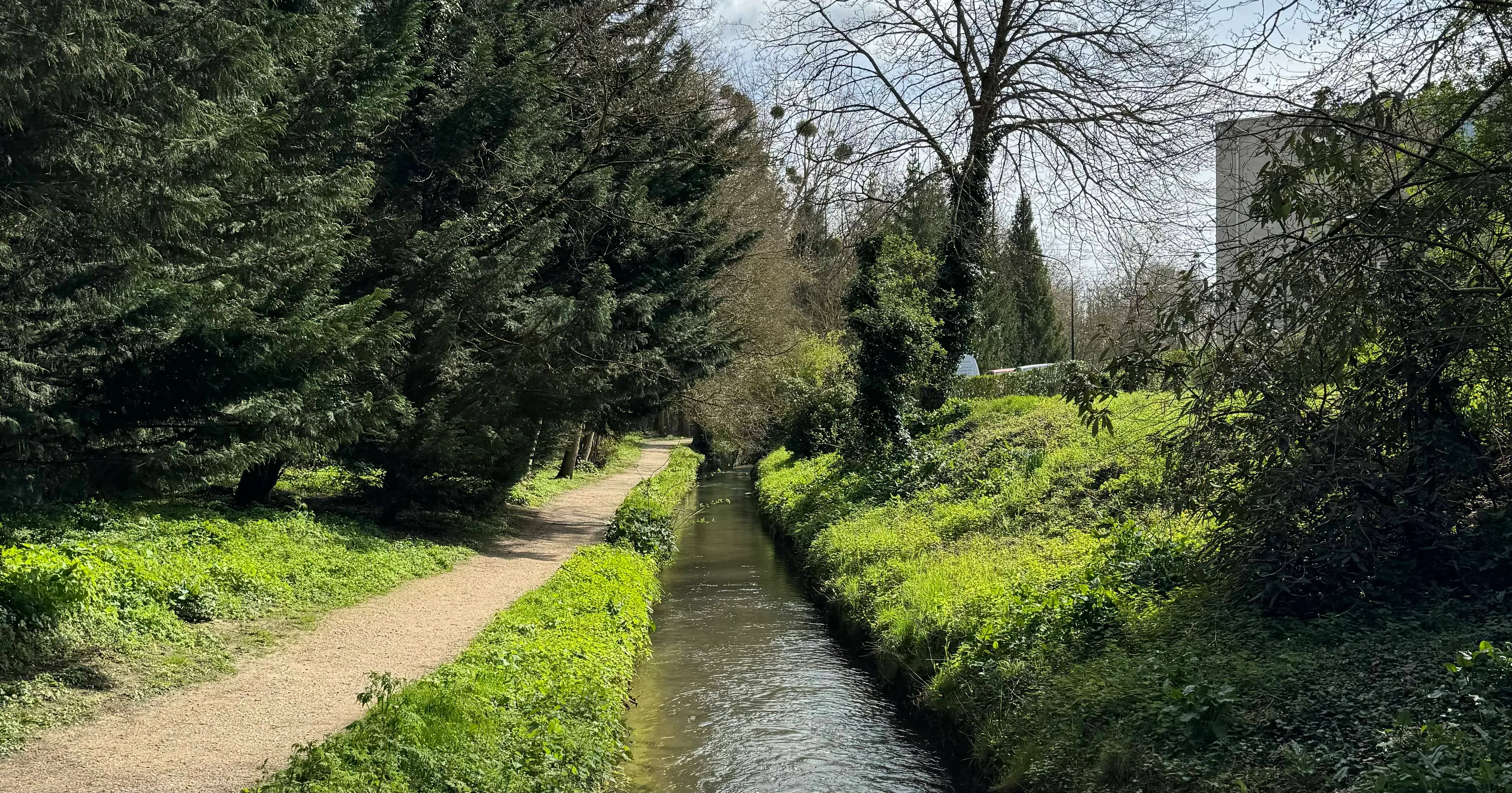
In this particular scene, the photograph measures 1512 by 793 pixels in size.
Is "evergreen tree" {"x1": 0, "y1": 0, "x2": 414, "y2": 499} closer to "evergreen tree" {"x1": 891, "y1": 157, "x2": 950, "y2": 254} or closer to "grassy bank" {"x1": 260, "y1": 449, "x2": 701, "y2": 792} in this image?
"grassy bank" {"x1": 260, "y1": 449, "x2": 701, "y2": 792}

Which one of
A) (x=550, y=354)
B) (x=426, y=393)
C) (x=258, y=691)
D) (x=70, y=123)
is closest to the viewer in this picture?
(x=70, y=123)

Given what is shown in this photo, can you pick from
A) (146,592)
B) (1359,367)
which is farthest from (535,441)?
(1359,367)

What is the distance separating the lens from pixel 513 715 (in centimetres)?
767

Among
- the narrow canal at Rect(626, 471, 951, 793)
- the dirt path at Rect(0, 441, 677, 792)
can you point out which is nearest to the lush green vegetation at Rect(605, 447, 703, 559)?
the narrow canal at Rect(626, 471, 951, 793)

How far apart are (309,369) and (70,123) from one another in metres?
3.61

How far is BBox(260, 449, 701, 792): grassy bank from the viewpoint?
20.8 feet

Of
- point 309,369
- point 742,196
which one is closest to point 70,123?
point 309,369

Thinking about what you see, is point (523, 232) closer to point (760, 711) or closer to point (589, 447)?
point (760, 711)

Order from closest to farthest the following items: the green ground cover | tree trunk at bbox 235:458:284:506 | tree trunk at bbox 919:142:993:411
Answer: tree trunk at bbox 919:142:993:411
tree trunk at bbox 235:458:284:506
the green ground cover

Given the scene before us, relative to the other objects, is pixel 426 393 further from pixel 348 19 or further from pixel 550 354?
pixel 348 19

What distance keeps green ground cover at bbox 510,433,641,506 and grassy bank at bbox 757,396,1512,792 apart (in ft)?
34.1

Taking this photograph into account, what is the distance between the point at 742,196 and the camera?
34312 mm

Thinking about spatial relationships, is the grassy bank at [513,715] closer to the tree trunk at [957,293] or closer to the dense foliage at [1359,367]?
the dense foliage at [1359,367]

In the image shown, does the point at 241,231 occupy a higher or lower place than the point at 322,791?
higher
